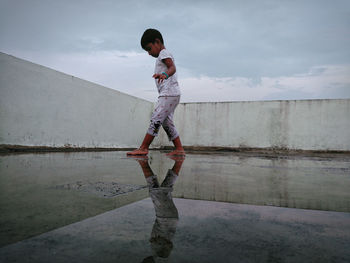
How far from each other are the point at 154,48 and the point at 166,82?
48cm

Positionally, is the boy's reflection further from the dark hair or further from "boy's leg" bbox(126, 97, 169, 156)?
the dark hair

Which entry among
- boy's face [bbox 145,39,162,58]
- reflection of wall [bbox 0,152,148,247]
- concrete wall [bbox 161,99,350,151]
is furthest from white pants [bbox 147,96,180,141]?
concrete wall [bbox 161,99,350,151]

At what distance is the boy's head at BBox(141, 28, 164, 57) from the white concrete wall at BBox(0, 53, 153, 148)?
2.03 meters

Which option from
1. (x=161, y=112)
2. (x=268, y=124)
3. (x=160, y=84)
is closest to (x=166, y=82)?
(x=160, y=84)

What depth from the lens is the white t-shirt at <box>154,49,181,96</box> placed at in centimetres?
292

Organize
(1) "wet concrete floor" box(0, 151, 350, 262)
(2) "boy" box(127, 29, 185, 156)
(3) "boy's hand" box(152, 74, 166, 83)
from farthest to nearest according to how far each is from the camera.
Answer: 1. (2) "boy" box(127, 29, 185, 156)
2. (3) "boy's hand" box(152, 74, 166, 83)
3. (1) "wet concrete floor" box(0, 151, 350, 262)

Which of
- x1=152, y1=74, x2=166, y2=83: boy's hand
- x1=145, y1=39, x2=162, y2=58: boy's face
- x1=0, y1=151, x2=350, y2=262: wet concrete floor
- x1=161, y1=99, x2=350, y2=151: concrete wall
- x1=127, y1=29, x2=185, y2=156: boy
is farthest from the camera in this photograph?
x1=161, y1=99, x2=350, y2=151: concrete wall

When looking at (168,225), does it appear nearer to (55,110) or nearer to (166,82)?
(166,82)

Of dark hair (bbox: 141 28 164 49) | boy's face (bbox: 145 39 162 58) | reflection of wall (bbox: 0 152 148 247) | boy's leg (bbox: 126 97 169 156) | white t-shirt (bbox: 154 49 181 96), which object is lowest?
reflection of wall (bbox: 0 152 148 247)

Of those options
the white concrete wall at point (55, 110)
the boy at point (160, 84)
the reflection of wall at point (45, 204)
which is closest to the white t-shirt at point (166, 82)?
the boy at point (160, 84)

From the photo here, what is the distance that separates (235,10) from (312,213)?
20.5 ft

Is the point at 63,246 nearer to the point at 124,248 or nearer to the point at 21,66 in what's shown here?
the point at 124,248

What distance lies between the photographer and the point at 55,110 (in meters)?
4.12

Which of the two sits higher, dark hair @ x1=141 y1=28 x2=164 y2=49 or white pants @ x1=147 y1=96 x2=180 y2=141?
dark hair @ x1=141 y1=28 x2=164 y2=49
